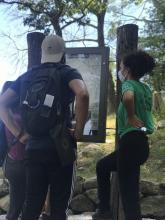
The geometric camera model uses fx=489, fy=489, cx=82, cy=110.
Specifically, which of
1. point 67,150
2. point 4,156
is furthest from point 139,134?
point 4,156

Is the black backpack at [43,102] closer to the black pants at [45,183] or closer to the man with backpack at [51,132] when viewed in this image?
the man with backpack at [51,132]

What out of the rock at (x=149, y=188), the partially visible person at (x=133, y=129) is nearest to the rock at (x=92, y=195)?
the rock at (x=149, y=188)

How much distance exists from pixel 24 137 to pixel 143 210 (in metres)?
3.53

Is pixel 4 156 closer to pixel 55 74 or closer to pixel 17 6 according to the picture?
pixel 55 74

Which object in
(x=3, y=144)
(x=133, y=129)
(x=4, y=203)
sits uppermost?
(x=133, y=129)

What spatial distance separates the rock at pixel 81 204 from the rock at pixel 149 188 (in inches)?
32.2

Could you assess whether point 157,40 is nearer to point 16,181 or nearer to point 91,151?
point 91,151

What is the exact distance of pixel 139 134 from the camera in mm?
4352

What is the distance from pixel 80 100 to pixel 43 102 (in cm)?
29

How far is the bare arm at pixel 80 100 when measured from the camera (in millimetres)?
3648

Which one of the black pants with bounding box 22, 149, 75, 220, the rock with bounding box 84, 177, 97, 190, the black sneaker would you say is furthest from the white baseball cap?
the rock with bounding box 84, 177, 97, 190

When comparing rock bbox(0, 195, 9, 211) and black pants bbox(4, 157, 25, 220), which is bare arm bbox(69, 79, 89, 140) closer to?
black pants bbox(4, 157, 25, 220)

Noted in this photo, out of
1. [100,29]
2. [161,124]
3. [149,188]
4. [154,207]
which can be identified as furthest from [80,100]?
[100,29]

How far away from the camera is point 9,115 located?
4059mm
